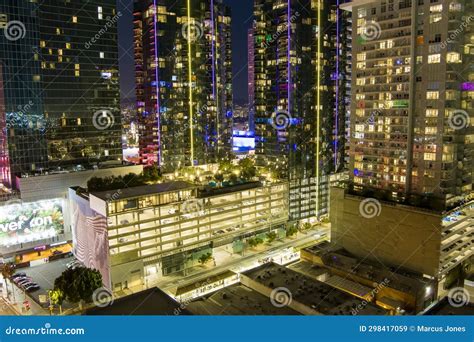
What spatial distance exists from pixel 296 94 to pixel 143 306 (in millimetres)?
28226

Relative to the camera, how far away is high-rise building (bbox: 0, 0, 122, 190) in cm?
3391

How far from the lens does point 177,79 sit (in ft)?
148

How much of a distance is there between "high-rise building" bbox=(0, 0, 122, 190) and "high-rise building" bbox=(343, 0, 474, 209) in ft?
78.5

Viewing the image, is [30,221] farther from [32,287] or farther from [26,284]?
[32,287]

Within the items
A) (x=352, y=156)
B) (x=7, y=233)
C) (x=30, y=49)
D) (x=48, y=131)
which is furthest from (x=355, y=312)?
(x=30, y=49)

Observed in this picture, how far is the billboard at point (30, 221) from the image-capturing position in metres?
30.3

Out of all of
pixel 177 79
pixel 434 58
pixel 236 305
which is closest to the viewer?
pixel 236 305

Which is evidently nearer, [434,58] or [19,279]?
[434,58]

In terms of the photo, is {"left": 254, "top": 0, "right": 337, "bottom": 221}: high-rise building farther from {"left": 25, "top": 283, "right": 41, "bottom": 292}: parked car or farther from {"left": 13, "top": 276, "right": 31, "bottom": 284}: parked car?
{"left": 13, "top": 276, "right": 31, "bottom": 284}: parked car

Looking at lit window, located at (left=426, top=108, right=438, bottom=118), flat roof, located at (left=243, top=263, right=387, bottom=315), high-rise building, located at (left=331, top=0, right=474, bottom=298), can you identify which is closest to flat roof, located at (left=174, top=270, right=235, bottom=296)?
flat roof, located at (left=243, top=263, right=387, bottom=315)

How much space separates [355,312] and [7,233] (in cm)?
2585

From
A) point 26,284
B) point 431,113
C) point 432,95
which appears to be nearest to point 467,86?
point 432,95

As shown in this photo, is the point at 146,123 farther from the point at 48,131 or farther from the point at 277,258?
the point at 277,258

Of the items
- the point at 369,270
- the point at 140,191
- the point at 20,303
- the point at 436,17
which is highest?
the point at 436,17
